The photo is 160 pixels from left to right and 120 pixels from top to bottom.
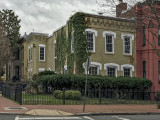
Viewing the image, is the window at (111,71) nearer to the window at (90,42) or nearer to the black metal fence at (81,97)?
the window at (90,42)

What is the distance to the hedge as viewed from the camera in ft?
71.7

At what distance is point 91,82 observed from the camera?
22.0 metres

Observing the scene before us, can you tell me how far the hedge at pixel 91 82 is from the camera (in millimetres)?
21859

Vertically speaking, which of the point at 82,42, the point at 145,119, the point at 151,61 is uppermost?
the point at 82,42

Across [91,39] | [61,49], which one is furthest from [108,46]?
[61,49]

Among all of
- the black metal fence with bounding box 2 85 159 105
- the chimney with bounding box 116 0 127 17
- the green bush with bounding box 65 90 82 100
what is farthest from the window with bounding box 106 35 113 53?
the chimney with bounding box 116 0 127 17

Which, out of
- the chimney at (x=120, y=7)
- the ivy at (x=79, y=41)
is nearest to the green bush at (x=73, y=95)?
the ivy at (x=79, y=41)

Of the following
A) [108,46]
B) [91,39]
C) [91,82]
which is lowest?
[91,82]

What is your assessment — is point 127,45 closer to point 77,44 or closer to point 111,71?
point 111,71

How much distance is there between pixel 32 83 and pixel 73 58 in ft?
14.5

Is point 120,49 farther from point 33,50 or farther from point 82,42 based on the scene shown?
point 33,50

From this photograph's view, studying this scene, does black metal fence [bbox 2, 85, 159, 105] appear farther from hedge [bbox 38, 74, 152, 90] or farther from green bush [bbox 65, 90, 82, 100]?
hedge [bbox 38, 74, 152, 90]

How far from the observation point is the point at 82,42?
971 inches

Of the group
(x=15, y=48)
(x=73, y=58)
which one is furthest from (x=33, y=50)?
(x=73, y=58)
